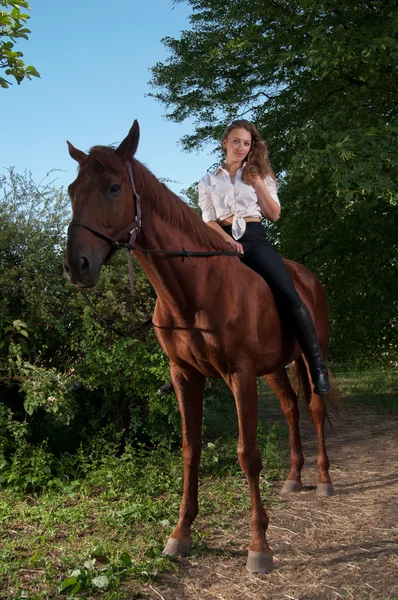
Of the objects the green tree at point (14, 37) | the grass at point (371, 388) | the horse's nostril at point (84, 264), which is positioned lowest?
the grass at point (371, 388)

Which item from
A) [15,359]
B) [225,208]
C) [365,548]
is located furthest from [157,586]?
[15,359]

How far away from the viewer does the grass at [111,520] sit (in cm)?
364

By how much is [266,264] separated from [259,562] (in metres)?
2.01

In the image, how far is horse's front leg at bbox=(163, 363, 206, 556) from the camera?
13.4 ft

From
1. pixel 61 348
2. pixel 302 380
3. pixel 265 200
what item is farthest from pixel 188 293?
pixel 61 348

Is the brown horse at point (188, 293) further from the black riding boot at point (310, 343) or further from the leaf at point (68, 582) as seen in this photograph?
the leaf at point (68, 582)

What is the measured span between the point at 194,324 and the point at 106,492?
248 centimetres

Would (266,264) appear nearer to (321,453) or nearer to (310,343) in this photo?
(310,343)

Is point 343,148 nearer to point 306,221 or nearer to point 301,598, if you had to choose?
point 306,221

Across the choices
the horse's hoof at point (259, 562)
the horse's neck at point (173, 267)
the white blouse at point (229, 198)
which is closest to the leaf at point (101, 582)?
the horse's hoof at point (259, 562)

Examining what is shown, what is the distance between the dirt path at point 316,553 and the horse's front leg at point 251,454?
106 millimetres

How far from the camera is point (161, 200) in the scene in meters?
3.60

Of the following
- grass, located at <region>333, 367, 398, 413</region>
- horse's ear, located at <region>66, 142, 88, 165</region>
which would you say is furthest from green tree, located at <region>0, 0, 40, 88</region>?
grass, located at <region>333, 367, 398, 413</region>

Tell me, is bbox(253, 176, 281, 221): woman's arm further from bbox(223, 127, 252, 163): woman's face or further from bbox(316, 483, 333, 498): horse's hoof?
bbox(316, 483, 333, 498): horse's hoof
